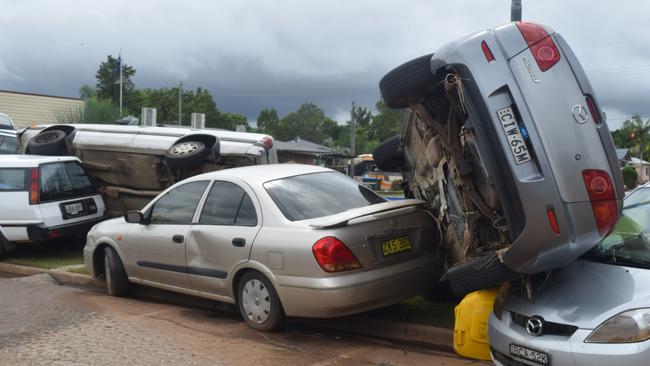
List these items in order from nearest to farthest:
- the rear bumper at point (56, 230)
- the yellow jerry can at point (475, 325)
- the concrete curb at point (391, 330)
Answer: the yellow jerry can at point (475, 325) < the concrete curb at point (391, 330) < the rear bumper at point (56, 230)

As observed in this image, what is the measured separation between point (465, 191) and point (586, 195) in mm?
938

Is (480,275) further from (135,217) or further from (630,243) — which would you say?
(135,217)

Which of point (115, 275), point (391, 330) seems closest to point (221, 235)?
point (391, 330)

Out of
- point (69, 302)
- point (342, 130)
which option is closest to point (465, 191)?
point (69, 302)

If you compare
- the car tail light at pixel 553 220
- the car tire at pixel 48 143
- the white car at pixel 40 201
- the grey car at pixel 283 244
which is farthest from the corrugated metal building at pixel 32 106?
the car tail light at pixel 553 220

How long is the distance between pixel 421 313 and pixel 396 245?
2.94 ft

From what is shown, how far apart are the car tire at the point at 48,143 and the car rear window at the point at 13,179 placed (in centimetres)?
103

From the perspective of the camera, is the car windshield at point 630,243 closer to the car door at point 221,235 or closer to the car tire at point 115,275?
the car door at point 221,235

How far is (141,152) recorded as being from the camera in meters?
9.52

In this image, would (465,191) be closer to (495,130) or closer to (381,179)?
(495,130)

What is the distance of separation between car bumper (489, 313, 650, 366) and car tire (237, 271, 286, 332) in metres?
1.96

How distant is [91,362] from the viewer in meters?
4.83

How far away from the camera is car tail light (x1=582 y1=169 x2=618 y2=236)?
12.9 ft

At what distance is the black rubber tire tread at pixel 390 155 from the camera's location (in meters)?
6.56
